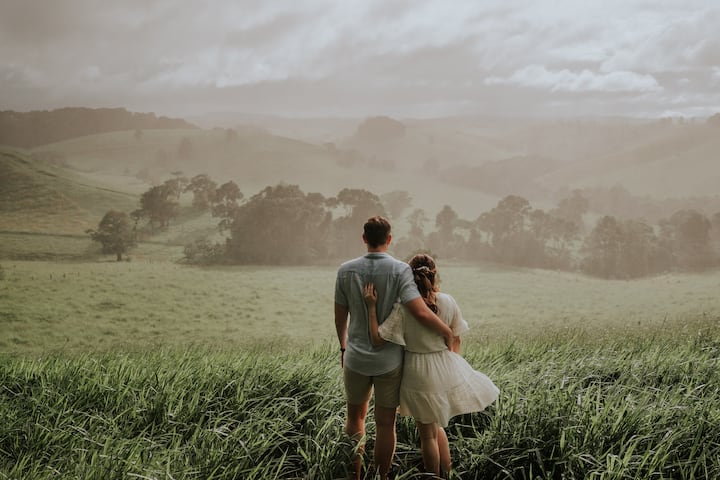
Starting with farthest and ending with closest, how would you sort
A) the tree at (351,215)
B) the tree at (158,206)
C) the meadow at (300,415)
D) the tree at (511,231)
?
the tree at (511,231) < the tree at (351,215) < the tree at (158,206) < the meadow at (300,415)

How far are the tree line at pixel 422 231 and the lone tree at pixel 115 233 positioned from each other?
0.8 inches

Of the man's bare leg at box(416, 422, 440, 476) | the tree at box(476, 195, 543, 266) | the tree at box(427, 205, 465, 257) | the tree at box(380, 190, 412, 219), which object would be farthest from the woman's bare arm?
the tree at box(380, 190, 412, 219)

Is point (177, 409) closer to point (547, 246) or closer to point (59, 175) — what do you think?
point (59, 175)

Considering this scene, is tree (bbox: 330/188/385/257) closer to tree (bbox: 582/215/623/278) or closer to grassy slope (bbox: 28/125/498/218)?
grassy slope (bbox: 28/125/498/218)

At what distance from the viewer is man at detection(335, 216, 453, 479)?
2578 mm

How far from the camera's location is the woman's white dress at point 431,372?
2.58 meters

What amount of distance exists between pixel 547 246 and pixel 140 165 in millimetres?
10974

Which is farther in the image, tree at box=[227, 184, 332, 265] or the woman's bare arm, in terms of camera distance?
tree at box=[227, 184, 332, 265]

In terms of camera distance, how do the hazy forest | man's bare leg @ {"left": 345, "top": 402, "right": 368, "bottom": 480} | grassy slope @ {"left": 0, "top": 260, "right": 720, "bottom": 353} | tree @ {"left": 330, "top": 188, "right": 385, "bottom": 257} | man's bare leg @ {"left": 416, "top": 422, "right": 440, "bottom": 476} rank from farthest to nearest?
1. tree @ {"left": 330, "top": 188, "right": 385, "bottom": 257}
2. grassy slope @ {"left": 0, "top": 260, "right": 720, "bottom": 353}
3. the hazy forest
4. man's bare leg @ {"left": 345, "top": 402, "right": 368, "bottom": 480}
5. man's bare leg @ {"left": 416, "top": 422, "right": 440, "bottom": 476}

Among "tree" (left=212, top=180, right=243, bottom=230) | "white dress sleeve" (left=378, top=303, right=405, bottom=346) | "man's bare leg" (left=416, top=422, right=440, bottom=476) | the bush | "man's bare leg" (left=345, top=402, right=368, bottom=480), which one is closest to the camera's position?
"white dress sleeve" (left=378, top=303, right=405, bottom=346)

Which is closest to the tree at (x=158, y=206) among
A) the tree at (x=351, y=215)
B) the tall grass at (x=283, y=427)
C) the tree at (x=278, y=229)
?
the tree at (x=278, y=229)

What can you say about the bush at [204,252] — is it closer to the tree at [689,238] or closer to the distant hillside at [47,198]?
the distant hillside at [47,198]

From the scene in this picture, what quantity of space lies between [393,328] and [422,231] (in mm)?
11149

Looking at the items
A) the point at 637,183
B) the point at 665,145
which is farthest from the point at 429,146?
the point at 665,145
